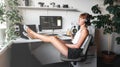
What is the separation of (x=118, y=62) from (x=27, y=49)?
2.29 m

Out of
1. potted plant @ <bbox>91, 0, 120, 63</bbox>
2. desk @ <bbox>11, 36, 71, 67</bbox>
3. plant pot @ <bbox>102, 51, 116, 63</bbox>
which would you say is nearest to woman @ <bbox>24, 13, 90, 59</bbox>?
desk @ <bbox>11, 36, 71, 67</bbox>

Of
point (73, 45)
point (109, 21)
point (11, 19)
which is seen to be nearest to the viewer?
point (73, 45)

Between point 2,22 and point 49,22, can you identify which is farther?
point 49,22

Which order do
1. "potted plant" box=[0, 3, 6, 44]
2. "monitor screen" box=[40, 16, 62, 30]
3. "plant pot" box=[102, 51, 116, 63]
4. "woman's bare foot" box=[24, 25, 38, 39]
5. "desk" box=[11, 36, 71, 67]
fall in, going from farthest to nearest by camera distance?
"plant pot" box=[102, 51, 116, 63] < "monitor screen" box=[40, 16, 62, 30] < "desk" box=[11, 36, 71, 67] < "woman's bare foot" box=[24, 25, 38, 39] < "potted plant" box=[0, 3, 6, 44]

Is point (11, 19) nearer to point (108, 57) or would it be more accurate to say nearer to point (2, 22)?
point (2, 22)

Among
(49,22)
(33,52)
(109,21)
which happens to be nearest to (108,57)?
(109,21)

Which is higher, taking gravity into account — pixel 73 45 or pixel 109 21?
pixel 109 21

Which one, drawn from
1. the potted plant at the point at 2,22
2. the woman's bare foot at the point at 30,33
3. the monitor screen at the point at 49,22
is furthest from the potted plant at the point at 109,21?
the potted plant at the point at 2,22

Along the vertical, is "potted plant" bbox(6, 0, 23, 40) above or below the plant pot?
above

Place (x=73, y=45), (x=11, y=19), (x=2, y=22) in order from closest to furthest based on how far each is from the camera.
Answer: (x=73, y=45) → (x=2, y=22) → (x=11, y=19)

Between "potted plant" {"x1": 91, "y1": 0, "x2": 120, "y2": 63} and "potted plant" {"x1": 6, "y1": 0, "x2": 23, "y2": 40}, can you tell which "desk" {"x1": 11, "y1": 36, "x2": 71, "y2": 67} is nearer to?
"potted plant" {"x1": 6, "y1": 0, "x2": 23, "y2": 40}

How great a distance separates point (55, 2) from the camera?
378 centimetres

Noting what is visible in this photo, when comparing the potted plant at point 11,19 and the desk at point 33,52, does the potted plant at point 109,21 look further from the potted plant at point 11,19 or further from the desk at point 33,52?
the potted plant at point 11,19

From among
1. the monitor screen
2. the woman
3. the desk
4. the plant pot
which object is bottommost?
the plant pot
